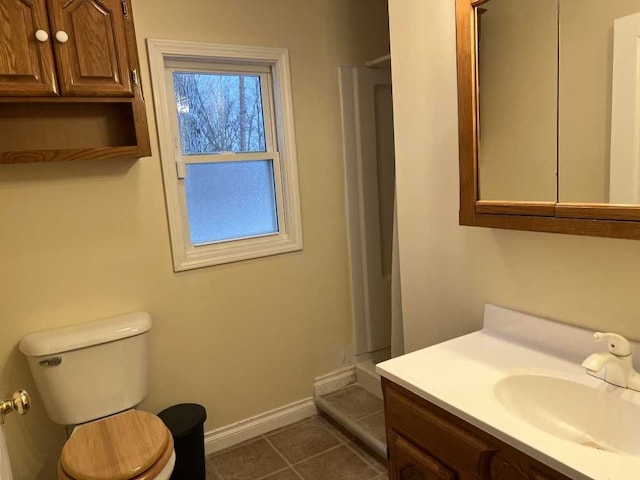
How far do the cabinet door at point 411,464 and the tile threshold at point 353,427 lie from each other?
743mm

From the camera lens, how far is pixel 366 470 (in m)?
2.14

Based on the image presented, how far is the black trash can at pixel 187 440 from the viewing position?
6.39 ft

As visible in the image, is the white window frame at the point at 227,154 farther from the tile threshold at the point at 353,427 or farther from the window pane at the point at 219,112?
the tile threshold at the point at 353,427

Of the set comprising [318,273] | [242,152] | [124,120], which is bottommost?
[318,273]

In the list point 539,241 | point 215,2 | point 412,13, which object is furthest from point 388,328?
point 215,2

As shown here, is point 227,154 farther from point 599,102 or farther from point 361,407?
point 599,102

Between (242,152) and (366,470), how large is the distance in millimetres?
1593

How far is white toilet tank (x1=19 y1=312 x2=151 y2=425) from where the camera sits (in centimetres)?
178

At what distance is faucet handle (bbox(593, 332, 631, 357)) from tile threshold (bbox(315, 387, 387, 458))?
1.23 m

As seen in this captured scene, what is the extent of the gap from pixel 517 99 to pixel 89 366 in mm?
1762

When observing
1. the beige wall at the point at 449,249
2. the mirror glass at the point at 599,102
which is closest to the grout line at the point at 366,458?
the beige wall at the point at 449,249

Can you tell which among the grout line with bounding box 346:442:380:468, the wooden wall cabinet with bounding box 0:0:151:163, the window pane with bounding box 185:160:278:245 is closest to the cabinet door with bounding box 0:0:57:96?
the wooden wall cabinet with bounding box 0:0:151:163

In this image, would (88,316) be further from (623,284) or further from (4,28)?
(623,284)

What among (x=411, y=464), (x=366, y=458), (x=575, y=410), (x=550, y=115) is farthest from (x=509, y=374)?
(x=366, y=458)
